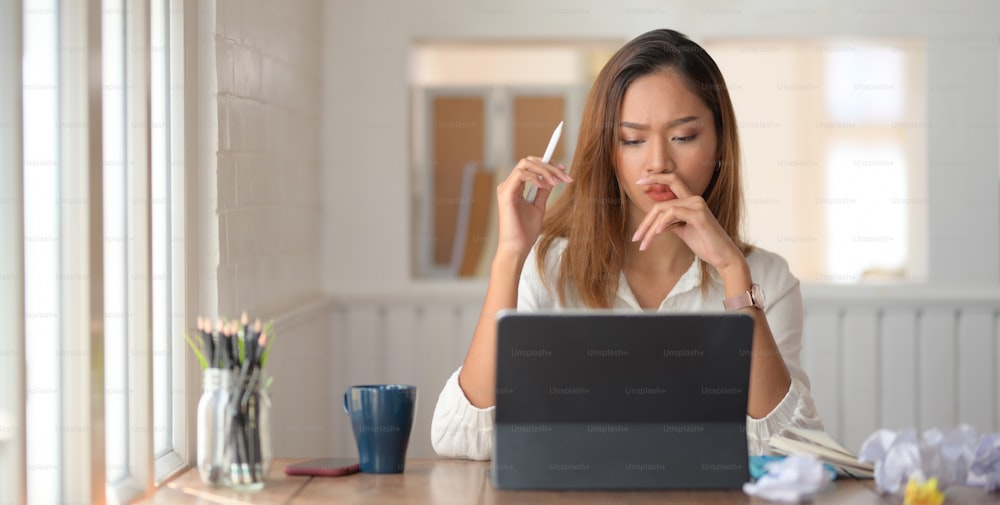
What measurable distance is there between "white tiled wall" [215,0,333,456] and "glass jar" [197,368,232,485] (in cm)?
72

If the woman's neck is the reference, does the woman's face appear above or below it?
above

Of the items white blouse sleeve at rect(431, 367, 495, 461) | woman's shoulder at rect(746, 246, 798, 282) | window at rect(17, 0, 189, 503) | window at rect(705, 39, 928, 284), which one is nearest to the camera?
window at rect(17, 0, 189, 503)

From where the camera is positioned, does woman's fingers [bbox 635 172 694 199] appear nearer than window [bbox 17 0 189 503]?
No

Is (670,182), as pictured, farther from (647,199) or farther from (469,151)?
(469,151)

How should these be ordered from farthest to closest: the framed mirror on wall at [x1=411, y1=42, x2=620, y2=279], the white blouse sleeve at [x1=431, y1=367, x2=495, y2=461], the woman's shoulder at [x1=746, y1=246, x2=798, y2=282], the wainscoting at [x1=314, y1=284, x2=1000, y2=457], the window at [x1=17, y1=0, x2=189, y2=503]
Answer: the framed mirror on wall at [x1=411, y1=42, x2=620, y2=279] < the wainscoting at [x1=314, y1=284, x2=1000, y2=457] < the woman's shoulder at [x1=746, y1=246, x2=798, y2=282] < the white blouse sleeve at [x1=431, y1=367, x2=495, y2=461] < the window at [x1=17, y1=0, x2=189, y2=503]

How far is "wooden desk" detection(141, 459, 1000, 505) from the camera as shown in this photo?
4.58ft

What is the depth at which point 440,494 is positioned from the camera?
1448 millimetres

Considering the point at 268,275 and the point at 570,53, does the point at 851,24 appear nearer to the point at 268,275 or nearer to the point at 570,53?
the point at 268,275

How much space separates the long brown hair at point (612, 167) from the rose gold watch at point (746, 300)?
0.31 meters

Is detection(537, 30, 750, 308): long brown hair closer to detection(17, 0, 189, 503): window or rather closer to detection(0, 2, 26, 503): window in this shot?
detection(17, 0, 189, 503): window

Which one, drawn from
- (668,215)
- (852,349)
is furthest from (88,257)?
(852,349)

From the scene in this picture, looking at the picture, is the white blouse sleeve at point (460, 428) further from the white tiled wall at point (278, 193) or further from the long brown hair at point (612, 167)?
the white tiled wall at point (278, 193)

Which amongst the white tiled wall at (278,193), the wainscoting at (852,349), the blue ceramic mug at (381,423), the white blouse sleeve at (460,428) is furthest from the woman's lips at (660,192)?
the wainscoting at (852,349)

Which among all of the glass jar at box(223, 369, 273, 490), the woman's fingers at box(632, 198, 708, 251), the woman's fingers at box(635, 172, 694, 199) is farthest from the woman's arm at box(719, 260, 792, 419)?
the glass jar at box(223, 369, 273, 490)
